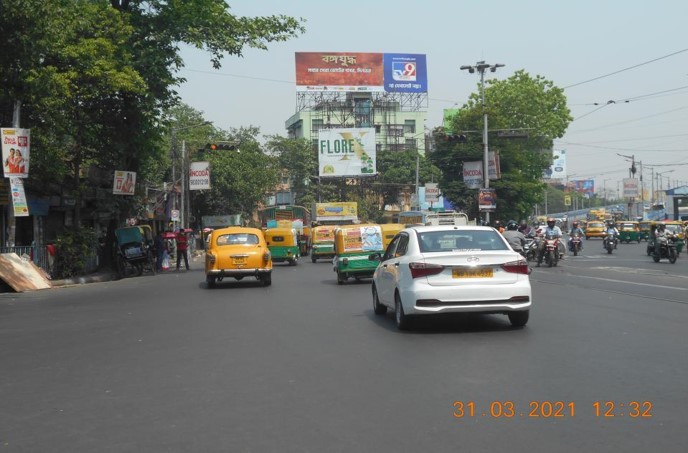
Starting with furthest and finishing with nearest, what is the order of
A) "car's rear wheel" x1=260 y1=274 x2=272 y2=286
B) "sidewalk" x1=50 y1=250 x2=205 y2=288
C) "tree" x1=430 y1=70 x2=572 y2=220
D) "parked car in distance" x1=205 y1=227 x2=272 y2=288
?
"tree" x1=430 y1=70 x2=572 y2=220
"sidewalk" x1=50 y1=250 x2=205 y2=288
"car's rear wheel" x1=260 y1=274 x2=272 y2=286
"parked car in distance" x1=205 y1=227 x2=272 y2=288

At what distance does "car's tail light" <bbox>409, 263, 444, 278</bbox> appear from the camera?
1101 cm

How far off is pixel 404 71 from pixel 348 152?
48.8 ft

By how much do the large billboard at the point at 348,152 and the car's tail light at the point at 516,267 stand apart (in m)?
63.6

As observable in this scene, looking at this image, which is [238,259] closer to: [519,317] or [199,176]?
[519,317]

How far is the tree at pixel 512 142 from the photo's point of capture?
64.3 meters

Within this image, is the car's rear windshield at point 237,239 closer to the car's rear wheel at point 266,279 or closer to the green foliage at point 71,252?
the car's rear wheel at point 266,279

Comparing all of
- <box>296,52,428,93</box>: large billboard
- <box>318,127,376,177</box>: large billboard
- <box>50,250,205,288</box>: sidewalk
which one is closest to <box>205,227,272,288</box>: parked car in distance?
<box>50,250,205,288</box>: sidewalk

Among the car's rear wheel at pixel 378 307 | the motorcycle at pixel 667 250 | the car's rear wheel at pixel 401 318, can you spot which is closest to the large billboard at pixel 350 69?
the motorcycle at pixel 667 250

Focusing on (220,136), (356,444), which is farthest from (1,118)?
(220,136)

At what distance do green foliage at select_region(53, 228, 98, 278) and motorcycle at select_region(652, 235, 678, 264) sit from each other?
21.5 meters

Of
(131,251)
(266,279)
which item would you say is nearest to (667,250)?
(266,279)

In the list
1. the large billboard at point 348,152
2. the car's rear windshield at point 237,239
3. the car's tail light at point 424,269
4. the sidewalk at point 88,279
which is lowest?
the sidewalk at point 88,279

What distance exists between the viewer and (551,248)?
94.4 feet

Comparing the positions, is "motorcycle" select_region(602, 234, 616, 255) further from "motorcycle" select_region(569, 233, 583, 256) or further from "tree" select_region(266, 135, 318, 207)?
"tree" select_region(266, 135, 318, 207)
